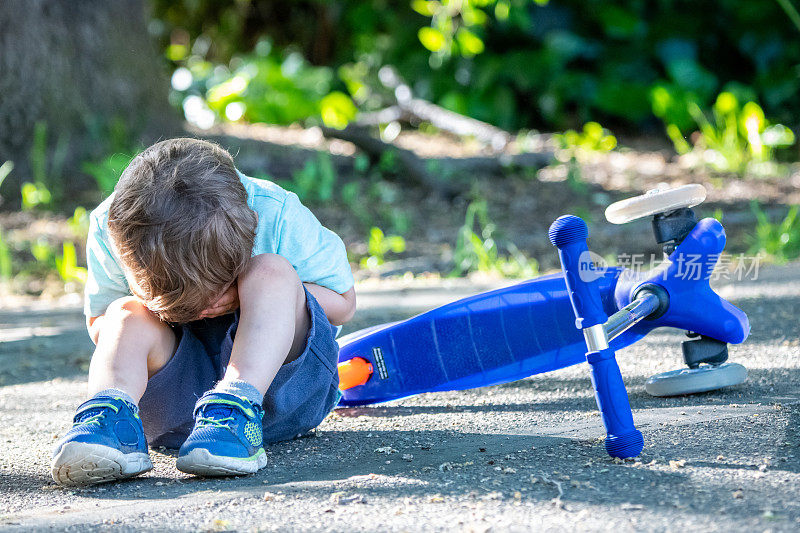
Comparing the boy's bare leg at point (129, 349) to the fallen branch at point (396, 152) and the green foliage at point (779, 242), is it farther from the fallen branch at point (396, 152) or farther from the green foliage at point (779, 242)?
the fallen branch at point (396, 152)

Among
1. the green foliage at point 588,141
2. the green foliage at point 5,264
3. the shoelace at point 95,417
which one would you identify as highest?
the green foliage at point 588,141

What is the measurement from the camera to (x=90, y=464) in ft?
4.63

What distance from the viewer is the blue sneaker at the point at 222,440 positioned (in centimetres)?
144

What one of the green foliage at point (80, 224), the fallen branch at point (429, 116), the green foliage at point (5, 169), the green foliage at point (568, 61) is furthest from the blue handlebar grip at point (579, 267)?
the green foliage at point (568, 61)

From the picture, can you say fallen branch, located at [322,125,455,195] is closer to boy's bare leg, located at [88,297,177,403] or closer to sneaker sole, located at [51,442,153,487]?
boy's bare leg, located at [88,297,177,403]

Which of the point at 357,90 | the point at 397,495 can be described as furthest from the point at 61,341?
the point at 357,90

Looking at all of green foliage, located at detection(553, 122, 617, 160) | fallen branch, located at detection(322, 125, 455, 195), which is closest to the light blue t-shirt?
fallen branch, located at detection(322, 125, 455, 195)

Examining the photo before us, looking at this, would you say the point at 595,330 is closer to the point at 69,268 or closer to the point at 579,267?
the point at 579,267

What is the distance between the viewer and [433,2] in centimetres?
629

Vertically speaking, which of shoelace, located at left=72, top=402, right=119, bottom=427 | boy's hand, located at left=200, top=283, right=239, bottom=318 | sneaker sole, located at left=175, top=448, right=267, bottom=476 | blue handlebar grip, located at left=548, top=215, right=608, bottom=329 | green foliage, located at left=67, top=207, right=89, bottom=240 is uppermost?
green foliage, located at left=67, top=207, right=89, bottom=240

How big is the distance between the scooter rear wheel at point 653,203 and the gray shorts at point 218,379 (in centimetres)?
57

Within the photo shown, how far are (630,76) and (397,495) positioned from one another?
5736 millimetres

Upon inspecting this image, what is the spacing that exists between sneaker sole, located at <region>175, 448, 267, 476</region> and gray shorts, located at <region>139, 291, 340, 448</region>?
19 cm

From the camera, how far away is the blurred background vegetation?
14.2 ft
